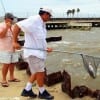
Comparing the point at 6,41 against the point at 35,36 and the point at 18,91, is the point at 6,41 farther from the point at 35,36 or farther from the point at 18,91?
the point at 35,36

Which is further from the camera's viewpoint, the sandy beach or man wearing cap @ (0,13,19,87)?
man wearing cap @ (0,13,19,87)

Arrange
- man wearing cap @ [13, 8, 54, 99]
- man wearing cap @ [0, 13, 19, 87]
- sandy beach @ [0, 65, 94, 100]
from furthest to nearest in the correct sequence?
man wearing cap @ [0, 13, 19, 87]
sandy beach @ [0, 65, 94, 100]
man wearing cap @ [13, 8, 54, 99]

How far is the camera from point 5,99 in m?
7.98

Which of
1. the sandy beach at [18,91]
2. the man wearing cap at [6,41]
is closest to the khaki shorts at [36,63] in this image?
the sandy beach at [18,91]

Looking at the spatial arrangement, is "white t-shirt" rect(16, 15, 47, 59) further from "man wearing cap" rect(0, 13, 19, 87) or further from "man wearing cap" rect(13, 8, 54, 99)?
"man wearing cap" rect(0, 13, 19, 87)

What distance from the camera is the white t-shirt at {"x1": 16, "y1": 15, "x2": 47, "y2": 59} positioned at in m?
7.20

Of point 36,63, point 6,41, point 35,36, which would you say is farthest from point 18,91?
point 35,36

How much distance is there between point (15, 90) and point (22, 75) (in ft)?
7.38

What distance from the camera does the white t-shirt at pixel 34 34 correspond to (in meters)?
7.20

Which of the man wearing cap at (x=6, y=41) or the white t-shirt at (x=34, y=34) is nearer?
the white t-shirt at (x=34, y=34)

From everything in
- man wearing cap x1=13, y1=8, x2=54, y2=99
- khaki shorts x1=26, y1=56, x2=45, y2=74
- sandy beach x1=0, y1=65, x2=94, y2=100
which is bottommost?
sandy beach x1=0, y1=65, x2=94, y2=100

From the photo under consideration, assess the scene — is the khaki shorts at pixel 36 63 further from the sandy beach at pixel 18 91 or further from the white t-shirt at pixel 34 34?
the sandy beach at pixel 18 91

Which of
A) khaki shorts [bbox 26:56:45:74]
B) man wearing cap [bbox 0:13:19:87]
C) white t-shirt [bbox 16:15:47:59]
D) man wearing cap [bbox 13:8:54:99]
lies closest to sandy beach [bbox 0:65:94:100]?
man wearing cap [bbox 0:13:19:87]

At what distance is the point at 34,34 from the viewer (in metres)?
7.25
